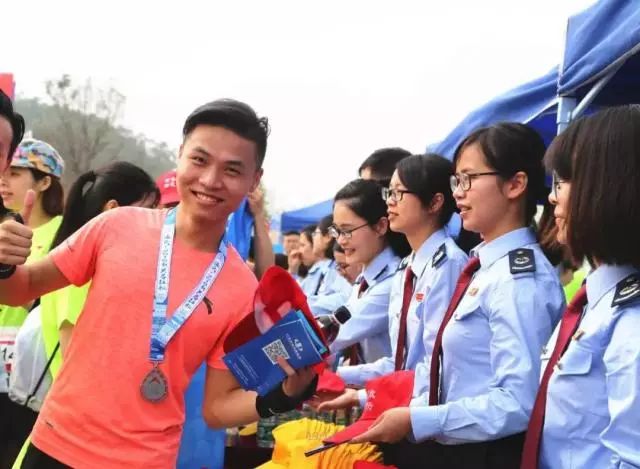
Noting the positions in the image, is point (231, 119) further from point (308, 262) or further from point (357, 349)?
point (308, 262)

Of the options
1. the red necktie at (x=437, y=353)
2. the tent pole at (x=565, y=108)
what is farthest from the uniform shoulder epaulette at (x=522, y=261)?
the tent pole at (x=565, y=108)

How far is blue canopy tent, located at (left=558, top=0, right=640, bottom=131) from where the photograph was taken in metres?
2.33

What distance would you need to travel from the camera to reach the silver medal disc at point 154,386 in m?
1.77

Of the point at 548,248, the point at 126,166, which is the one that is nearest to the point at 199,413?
the point at 126,166

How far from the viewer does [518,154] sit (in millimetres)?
2375

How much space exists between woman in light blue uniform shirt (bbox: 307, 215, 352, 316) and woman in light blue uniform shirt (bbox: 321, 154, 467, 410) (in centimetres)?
178

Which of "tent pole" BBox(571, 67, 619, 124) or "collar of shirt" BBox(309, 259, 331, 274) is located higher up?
"tent pole" BBox(571, 67, 619, 124)

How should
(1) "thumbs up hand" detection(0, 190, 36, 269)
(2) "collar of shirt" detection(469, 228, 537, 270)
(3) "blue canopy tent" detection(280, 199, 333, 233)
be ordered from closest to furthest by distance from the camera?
(1) "thumbs up hand" detection(0, 190, 36, 269) < (2) "collar of shirt" detection(469, 228, 537, 270) < (3) "blue canopy tent" detection(280, 199, 333, 233)

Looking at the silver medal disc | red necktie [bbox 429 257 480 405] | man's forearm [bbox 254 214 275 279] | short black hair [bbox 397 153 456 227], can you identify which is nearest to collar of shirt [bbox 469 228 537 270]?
A: red necktie [bbox 429 257 480 405]

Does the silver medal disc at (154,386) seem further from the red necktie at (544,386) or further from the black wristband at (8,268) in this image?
the red necktie at (544,386)

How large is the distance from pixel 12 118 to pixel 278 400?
1089 millimetres

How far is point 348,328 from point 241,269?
1.63 m

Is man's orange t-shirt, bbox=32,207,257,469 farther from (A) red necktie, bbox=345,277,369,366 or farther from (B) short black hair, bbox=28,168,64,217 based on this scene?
(A) red necktie, bbox=345,277,369,366

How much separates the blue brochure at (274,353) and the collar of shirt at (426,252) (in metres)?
1.37
